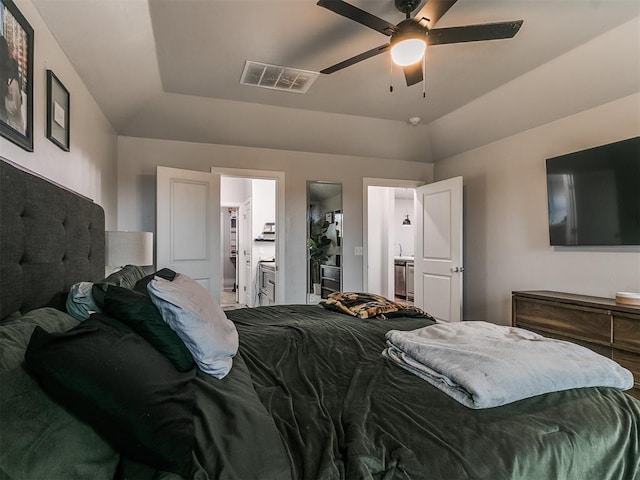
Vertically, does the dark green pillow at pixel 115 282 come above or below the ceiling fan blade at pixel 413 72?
below

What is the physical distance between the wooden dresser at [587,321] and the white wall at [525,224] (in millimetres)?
232

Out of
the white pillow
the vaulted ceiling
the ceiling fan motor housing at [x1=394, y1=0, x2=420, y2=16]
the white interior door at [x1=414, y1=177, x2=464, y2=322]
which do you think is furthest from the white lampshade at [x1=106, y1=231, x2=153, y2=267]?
the white interior door at [x1=414, y1=177, x2=464, y2=322]

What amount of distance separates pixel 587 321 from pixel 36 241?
3.52 meters

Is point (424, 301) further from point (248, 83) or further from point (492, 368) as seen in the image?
A: point (492, 368)

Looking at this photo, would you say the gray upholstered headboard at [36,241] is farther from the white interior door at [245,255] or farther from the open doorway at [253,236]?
the white interior door at [245,255]

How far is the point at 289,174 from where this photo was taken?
4.45 meters

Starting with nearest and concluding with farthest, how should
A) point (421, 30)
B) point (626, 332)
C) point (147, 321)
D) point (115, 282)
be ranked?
point (147, 321)
point (115, 282)
point (421, 30)
point (626, 332)

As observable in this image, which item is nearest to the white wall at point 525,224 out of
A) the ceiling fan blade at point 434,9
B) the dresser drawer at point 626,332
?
the dresser drawer at point 626,332

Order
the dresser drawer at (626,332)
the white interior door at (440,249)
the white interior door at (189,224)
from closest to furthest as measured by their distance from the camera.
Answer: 1. the dresser drawer at (626,332)
2. the white interior door at (189,224)
3. the white interior door at (440,249)

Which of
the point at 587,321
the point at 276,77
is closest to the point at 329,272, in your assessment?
the point at 276,77

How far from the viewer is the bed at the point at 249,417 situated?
0.71 meters

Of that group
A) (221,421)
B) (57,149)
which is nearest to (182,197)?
(57,149)

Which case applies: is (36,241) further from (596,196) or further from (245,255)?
(245,255)

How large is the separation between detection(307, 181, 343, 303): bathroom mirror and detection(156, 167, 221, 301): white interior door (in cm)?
120
